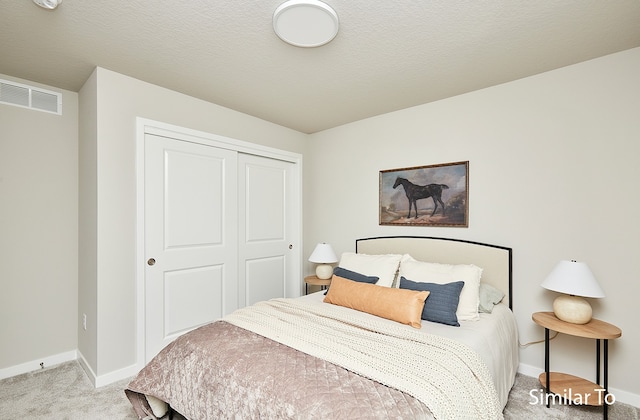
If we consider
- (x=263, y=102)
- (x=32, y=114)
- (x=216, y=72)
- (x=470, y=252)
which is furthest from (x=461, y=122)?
(x=32, y=114)

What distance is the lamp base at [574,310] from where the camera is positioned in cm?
202

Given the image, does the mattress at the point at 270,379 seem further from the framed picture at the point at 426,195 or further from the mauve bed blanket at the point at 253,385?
the framed picture at the point at 426,195

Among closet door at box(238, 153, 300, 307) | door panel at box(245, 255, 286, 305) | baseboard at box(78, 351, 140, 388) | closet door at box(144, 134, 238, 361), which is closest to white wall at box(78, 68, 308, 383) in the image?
baseboard at box(78, 351, 140, 388)

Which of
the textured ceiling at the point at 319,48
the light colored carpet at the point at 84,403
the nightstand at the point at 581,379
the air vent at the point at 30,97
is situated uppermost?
the textured ceiling at the point at 319,48

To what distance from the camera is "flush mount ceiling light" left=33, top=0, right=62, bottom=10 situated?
1606 millimetres

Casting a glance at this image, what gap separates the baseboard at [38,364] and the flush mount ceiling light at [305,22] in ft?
10.7

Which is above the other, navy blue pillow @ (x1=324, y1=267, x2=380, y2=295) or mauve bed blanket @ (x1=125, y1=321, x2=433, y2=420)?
navy blue pillow @ (x1=324, y1=267, x2=380, y2=295)

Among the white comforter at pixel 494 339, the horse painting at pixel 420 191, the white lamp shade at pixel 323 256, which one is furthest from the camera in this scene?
the white lamp shade at pixel 323 256

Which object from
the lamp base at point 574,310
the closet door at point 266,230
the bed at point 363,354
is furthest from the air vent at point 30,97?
the lamp base at point 574,310

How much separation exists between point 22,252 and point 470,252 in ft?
12.6

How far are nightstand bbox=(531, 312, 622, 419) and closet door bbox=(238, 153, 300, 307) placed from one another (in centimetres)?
259

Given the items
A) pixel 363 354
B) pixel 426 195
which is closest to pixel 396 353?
pixel 363 354

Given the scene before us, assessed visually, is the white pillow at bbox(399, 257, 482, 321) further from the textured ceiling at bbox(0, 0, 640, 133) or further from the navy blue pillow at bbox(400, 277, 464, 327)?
the textured ceiling at bbox(0, 0, 640, 133)

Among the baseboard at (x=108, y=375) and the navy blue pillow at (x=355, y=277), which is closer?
the baseboard at (x=108, y=375)
